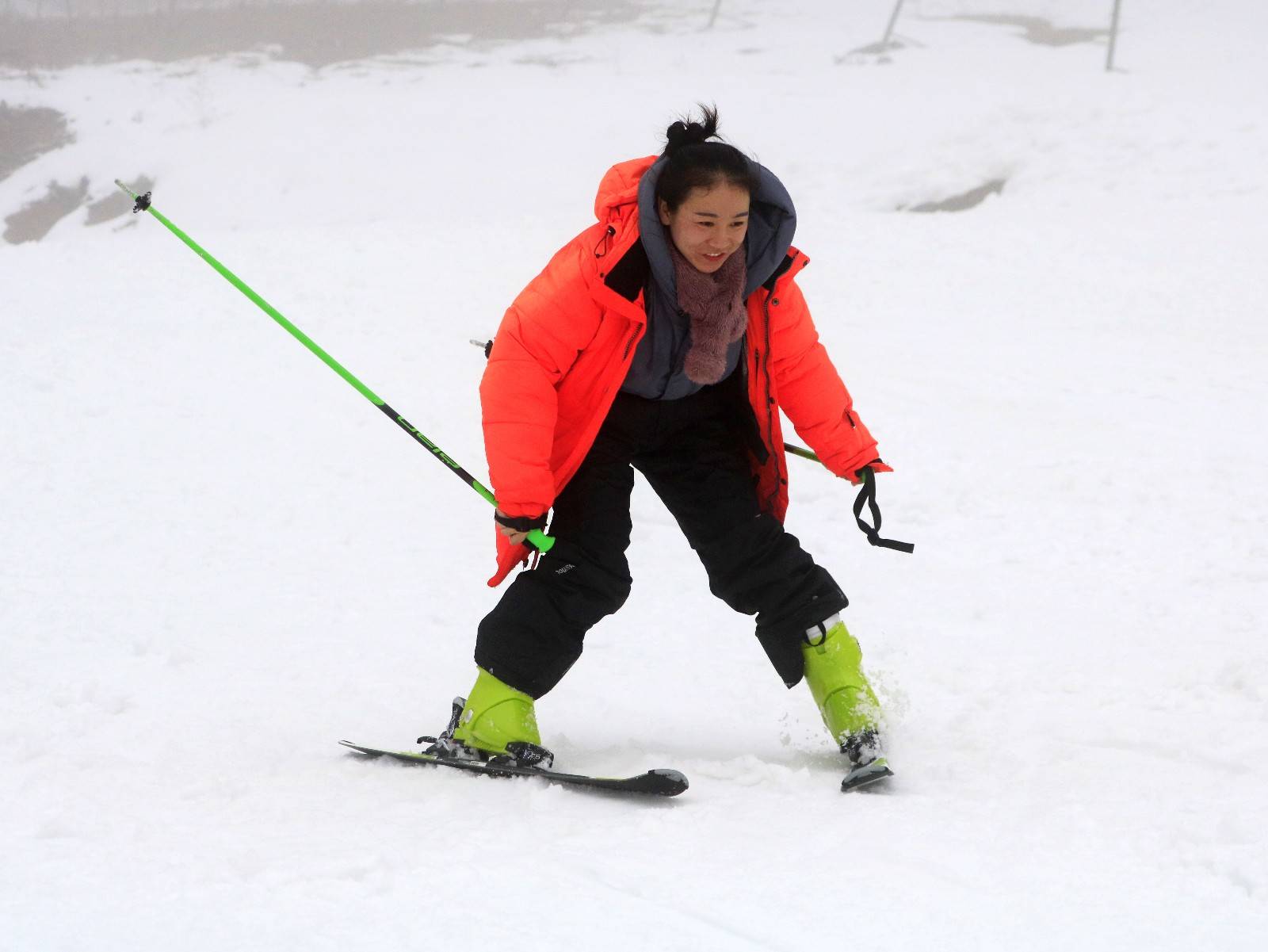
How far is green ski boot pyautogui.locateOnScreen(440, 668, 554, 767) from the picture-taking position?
10.0 ft

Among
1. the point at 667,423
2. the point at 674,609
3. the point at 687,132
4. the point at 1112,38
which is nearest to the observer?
the point at 687,132

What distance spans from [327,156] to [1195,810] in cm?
2071

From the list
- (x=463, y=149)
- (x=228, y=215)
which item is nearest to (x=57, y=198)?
(x=228, y=215)

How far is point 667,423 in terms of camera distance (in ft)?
10.4

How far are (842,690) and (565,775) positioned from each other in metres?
0.76

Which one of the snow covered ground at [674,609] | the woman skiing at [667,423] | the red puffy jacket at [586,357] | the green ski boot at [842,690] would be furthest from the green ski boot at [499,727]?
the green ski boot at [842,690]

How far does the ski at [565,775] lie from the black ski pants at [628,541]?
0.74ft

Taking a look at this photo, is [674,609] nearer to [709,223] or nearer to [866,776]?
[866,776]

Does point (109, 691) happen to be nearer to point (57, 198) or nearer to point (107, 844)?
point (107, 844)

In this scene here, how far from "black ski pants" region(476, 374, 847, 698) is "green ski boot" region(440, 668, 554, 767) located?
5 centimetres

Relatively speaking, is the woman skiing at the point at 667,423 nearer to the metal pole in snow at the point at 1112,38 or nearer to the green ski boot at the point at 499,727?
the green ski boot at the point at 499,727

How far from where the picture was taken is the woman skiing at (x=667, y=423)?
2838 millimetres

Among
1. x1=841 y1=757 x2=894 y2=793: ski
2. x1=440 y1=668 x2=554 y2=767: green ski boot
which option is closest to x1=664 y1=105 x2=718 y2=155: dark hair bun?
x1=440 y1=668 x2=554 y2=767: green ski boot

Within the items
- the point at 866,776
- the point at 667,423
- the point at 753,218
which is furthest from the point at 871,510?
the point at 753,218
